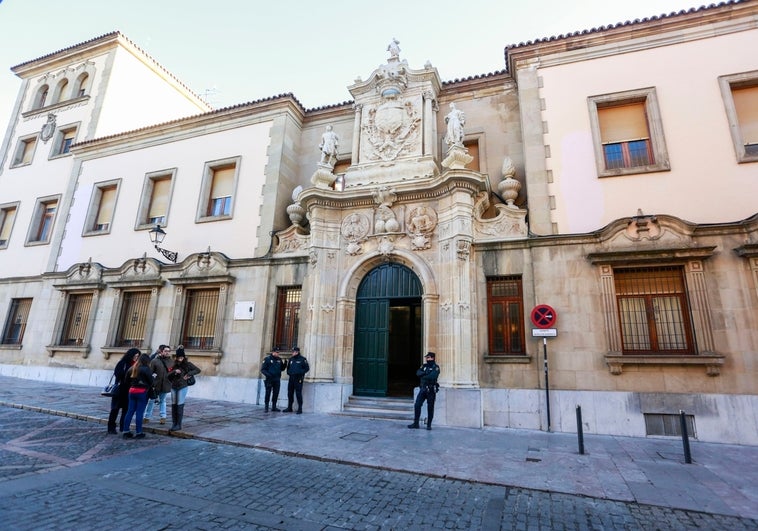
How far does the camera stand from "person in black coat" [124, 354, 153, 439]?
7.59 metres

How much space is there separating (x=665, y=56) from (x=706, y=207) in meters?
4.53

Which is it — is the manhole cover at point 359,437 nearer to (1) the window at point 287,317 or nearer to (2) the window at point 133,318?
(1) the window at point 287,317

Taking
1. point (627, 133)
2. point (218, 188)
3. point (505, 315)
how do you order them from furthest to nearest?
point (218, 188), point (627, 133), point (505, 315)

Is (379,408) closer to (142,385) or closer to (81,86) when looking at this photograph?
(142,385)

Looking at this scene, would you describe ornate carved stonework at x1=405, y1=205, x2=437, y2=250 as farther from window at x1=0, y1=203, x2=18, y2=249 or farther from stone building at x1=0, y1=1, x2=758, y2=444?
window at x1=0, y1=203, x2=18, y2=249

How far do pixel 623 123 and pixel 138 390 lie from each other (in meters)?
13.6

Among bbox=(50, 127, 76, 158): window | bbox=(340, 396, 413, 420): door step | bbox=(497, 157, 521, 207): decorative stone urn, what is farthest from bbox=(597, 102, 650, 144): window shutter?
bbox=(50, 127, 76, 158): window

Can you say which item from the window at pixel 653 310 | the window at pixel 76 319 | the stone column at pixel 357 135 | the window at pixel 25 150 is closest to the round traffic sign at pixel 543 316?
the window at pixel 653 310

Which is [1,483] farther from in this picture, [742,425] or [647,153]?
[647,153]

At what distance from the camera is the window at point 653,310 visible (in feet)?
29.3

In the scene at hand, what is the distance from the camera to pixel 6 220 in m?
19.0

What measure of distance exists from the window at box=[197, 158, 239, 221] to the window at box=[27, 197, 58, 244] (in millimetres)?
8561

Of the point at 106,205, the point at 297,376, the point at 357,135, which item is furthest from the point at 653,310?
the point at 106,205

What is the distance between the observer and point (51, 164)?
62.1ft
